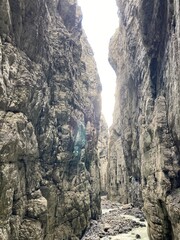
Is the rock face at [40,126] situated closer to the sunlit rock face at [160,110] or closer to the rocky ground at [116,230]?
the rocky ground at [116,230]

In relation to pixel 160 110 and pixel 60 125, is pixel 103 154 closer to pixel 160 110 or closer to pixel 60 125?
pixel 60 125

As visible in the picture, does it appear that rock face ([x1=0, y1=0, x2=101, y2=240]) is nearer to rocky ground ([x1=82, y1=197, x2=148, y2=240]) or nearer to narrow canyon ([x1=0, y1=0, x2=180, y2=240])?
narrow canyon ([x1=0, y1=0, x2=180, y2=240])

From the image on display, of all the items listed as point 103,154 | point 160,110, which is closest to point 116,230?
point 160,110

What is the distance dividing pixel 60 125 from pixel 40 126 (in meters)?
3.99

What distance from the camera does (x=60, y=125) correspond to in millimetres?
23500

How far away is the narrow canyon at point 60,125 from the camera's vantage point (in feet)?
48.2

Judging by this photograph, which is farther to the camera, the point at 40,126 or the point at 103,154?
the point at 103,154

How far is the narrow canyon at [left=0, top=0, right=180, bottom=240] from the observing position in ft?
48.2

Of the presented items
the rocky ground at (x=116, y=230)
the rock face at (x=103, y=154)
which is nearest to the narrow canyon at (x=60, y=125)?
the rocky ground at (x=116, y=230)

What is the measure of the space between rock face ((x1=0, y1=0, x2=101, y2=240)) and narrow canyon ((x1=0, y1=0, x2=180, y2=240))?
0.05m

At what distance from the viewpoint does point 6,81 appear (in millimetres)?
14219

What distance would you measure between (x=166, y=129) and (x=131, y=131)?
22.7 m

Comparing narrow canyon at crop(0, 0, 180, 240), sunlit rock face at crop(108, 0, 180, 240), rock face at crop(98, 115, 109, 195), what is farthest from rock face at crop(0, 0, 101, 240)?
rock face at crop(98, 115, 109, 195)

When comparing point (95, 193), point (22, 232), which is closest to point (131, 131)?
point (95, 193)
